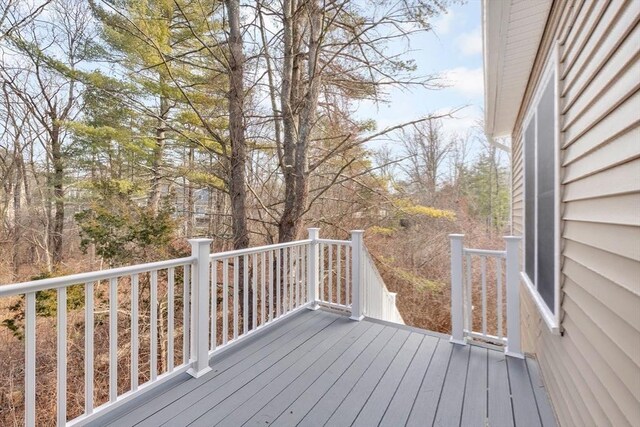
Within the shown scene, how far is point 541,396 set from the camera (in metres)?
2.27

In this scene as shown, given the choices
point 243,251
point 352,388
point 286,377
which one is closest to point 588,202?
point 352,388

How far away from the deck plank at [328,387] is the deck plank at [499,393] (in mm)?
958

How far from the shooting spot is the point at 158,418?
6.65 ft

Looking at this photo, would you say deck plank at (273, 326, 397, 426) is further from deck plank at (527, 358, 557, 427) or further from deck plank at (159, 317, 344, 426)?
deck plank at (527, 358, 557, 427)

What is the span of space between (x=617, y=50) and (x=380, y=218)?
7471 mm

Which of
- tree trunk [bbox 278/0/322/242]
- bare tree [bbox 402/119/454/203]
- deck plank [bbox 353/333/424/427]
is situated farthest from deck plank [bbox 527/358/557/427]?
bare tree [bbox 402/119/454/203]

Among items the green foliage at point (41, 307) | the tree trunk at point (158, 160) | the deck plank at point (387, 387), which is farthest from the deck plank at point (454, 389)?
the tree trunk at point (158, 160)

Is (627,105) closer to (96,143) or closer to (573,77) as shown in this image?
(573,77)

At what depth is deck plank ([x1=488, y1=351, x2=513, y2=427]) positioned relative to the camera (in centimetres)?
204

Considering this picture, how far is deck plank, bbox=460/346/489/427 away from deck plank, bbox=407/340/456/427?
18cm

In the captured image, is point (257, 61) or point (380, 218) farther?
point (380, 218)

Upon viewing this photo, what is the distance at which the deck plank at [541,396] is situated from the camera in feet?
6.62

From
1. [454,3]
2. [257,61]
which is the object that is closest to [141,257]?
[257,61]

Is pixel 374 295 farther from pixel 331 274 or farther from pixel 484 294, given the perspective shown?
pixel 484 294
